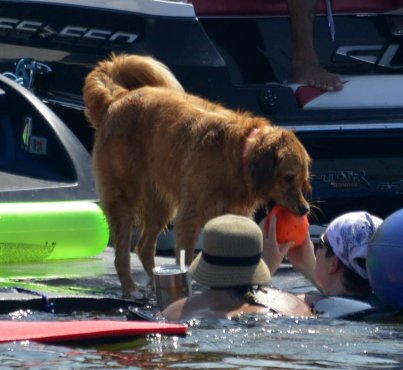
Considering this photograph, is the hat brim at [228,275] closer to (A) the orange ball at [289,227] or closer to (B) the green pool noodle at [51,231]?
(A) the orange ball at [289,227]

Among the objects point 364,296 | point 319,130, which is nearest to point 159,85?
point 319,130

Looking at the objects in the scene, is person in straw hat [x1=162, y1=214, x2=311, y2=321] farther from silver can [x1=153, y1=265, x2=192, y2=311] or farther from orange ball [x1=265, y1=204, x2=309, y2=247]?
orange ball [x1=265, y1=204, x2=309, y2=247]

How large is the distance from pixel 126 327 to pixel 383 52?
5630 millimetres

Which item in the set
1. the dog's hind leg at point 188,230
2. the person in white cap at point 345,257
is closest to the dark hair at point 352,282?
the person in white cap at point 345,257

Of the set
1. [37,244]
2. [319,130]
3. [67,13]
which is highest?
[67,13]

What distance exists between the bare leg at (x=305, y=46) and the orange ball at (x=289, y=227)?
8.63 feet

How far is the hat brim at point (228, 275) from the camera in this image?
18.8ft

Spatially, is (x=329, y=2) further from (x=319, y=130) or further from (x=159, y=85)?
(x=159, y=85)

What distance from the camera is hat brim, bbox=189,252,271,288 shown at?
18.8 ft

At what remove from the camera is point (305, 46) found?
401 inches

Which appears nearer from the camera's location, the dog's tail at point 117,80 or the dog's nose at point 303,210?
the dog's nose at point 303,210

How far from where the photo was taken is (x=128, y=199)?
8.71m

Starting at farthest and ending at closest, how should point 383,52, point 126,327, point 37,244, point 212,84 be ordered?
1. point 383,52
2. point 212,84
3. point 37,244
4. point 126,327

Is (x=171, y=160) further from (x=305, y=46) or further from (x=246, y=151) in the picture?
(x=305, y=46)
